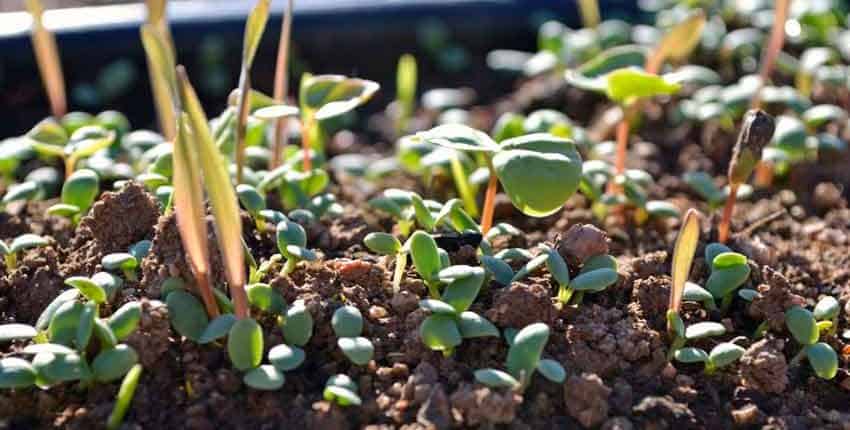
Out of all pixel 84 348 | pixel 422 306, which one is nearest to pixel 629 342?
pixel 422 306

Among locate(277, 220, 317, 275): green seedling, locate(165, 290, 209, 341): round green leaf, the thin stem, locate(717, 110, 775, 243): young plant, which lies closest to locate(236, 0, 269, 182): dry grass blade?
locate(277, 220, 317, 275): green seedling

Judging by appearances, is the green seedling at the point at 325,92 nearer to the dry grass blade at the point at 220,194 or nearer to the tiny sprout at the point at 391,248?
the tiny sprout at the point at 391,248

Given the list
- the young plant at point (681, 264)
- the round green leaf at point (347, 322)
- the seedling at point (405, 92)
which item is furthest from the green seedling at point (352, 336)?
the seedling at point (405, 92)

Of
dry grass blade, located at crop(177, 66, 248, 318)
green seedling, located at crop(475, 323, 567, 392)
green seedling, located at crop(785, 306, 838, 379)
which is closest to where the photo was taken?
dry grass blade, located at crop(177, 66, 248, 318)

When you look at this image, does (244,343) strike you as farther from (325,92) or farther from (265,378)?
(325,92)

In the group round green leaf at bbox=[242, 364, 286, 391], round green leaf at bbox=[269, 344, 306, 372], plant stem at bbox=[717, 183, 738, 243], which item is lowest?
plant stem at bbox=[717, 183, 738, 243]

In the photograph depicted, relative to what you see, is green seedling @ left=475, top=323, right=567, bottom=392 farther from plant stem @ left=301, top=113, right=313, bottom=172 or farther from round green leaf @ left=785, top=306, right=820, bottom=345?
plant stem @ left=301, top=113, right=313, bottom=172
